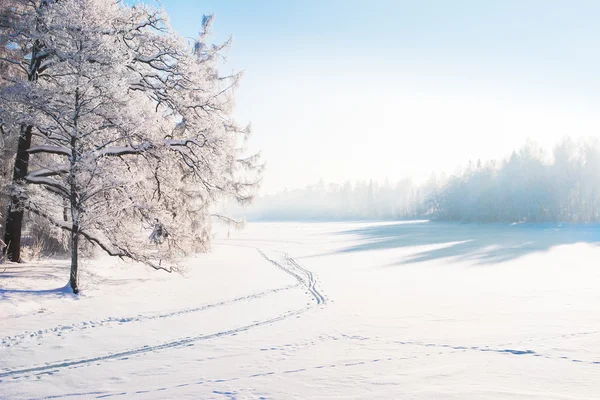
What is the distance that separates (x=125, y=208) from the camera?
12148 millimetres

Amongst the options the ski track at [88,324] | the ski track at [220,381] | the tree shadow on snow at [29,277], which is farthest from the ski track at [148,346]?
the tree shadow on snow at [29,277]

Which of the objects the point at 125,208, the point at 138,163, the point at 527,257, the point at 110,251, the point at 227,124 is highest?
the point at 227,124

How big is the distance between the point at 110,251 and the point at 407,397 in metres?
10.9

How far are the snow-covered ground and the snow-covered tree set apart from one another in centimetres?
217

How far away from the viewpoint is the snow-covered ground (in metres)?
5.33

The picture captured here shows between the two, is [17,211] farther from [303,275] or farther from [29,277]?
[303,275]

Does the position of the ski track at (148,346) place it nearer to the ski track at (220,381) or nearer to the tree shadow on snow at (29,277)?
the ski track at (220,381)

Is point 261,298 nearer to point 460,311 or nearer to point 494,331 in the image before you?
point 460,311

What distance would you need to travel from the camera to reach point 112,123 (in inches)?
446

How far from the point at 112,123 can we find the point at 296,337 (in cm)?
809

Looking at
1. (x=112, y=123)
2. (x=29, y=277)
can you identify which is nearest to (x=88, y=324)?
(x=29, y=277)

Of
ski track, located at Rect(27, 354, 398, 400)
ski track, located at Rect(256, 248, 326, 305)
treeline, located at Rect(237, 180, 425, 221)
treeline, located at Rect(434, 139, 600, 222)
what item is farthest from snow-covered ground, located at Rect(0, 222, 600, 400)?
treeline, located at Rect(237, 180, 425, 221)

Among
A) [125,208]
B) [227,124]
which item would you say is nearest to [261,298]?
[125,208]

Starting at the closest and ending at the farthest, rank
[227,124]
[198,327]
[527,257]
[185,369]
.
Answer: [185,369] < [198,327] < [227,124] < [527,257]
